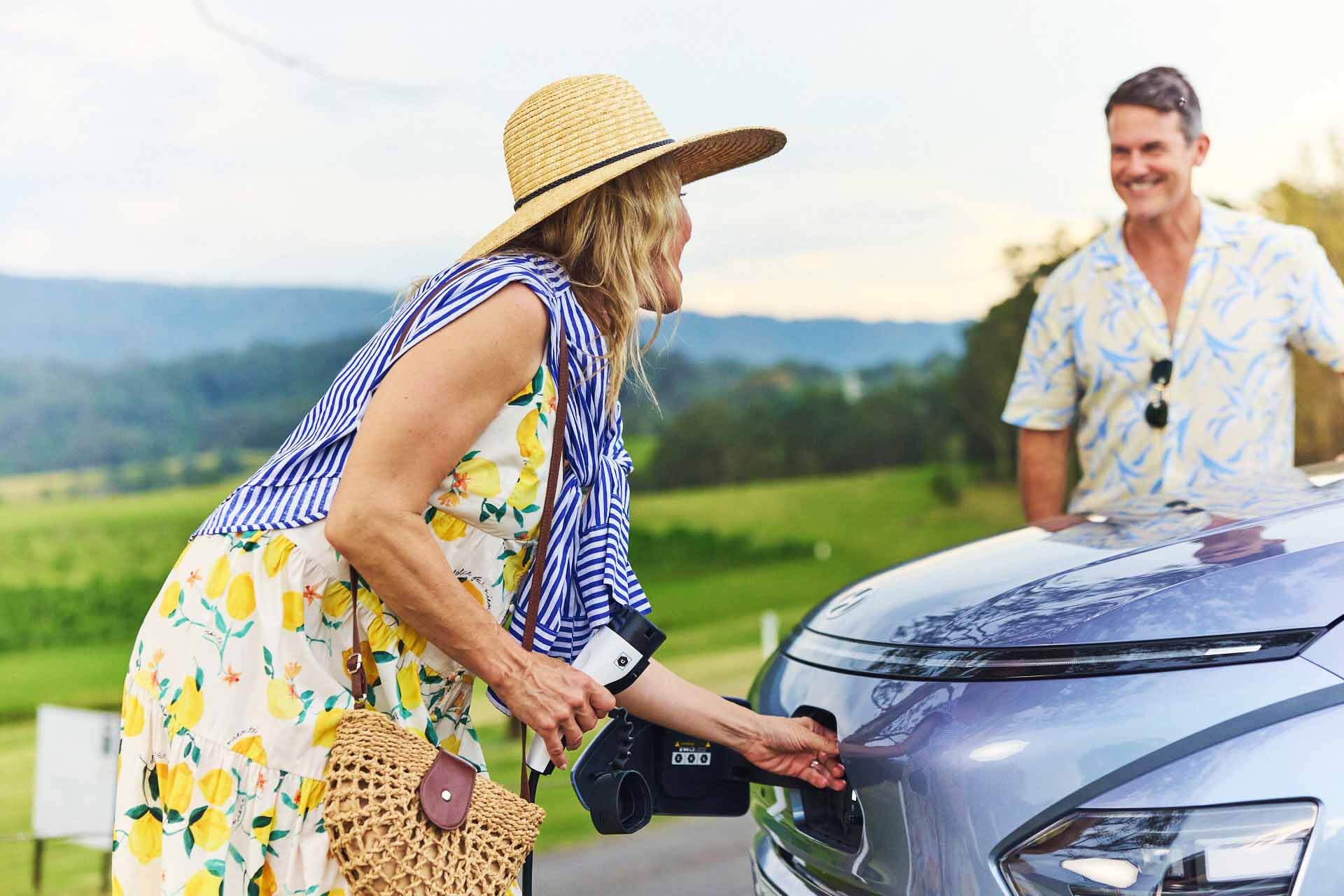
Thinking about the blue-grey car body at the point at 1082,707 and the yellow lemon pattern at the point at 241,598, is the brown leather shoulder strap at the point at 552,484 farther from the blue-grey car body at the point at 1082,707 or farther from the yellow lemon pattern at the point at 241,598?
the blue-grey car body at the point at 1082,707

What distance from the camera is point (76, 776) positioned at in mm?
4016

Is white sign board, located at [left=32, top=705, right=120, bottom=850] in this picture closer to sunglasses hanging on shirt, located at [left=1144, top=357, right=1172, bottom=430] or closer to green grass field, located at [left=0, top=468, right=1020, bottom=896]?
green grass field, located at [left=0, top=468, right=1020, bottom=896]

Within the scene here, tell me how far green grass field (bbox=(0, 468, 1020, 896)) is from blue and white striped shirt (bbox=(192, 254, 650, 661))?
2746 mm

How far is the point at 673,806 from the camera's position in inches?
81.8

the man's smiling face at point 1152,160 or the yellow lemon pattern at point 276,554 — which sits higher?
the man's smiling face at point 1152,160

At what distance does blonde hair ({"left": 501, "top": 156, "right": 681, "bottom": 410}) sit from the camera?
6.03 feet

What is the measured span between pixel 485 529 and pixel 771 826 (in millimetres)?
790

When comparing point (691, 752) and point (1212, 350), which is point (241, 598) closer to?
point (691, 752)

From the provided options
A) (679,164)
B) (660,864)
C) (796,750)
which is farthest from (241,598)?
(660,864)

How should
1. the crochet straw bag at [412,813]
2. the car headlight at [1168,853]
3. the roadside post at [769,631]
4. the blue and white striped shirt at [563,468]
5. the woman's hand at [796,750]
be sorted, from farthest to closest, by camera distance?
1. the roadside post at [769,631]
2. the woman's hand at [796,750]
3. the blue and white striped shirt at [563,468]
4. the crochet straw bag at [412,813]
5. the car headlight at [1168,853]

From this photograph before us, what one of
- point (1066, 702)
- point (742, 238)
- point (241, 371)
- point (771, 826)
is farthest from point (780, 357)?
point (1066, 702)

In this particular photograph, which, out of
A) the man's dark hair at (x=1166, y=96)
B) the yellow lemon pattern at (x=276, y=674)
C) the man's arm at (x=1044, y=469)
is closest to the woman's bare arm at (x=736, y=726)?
the yellow lemon pattern at (x=276, y=674)

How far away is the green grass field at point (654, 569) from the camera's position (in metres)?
4.99

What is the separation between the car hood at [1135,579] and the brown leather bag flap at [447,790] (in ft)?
2.25
